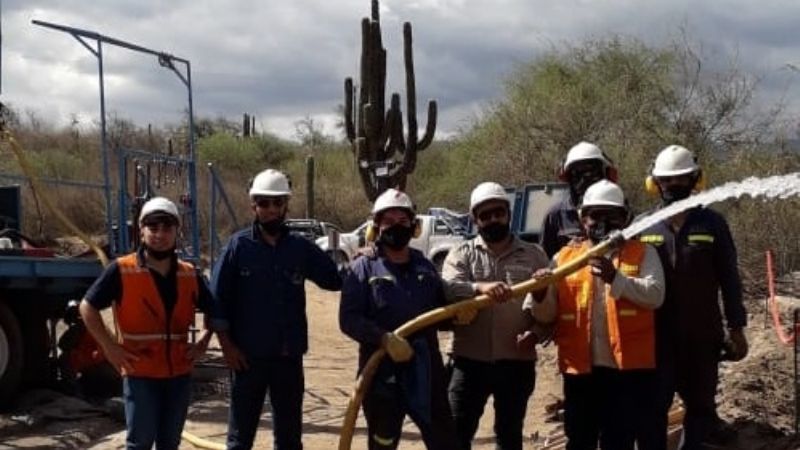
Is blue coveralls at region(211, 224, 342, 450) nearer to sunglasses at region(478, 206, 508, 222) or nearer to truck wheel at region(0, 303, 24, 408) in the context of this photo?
sunglasses at region(478, 206, 508, 222)

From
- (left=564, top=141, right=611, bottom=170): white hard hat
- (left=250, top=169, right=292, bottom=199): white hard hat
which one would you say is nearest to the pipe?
(left=564, top=141, right=611, bottom=170): white hard hat

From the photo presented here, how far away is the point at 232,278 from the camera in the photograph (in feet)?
19.5

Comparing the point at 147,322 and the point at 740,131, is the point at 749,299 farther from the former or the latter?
the point at 740,131

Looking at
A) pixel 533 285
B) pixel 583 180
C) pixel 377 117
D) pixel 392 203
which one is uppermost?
pixel 377 117

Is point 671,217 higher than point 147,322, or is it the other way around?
point 671,217

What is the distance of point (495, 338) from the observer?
→ 18.9 ft

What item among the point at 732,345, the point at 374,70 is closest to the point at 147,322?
the point at 732,345

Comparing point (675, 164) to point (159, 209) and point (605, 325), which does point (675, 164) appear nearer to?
point (605, 325)

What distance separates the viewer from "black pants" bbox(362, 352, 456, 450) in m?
5.56

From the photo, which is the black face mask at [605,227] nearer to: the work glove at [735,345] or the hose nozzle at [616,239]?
the hose nozzle at [616,239]

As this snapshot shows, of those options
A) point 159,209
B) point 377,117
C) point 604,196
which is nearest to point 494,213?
point 604,196

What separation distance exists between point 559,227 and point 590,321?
0.83 m

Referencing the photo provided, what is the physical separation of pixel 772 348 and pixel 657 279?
399cm

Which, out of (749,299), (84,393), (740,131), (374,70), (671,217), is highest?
(374,70)
